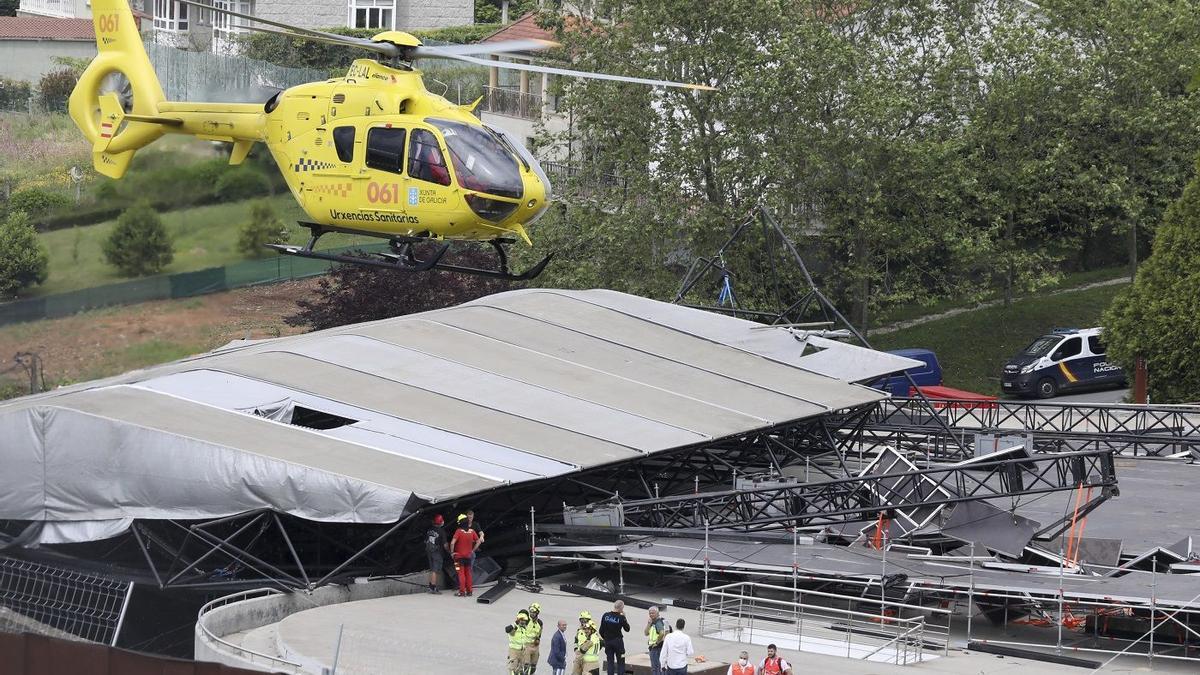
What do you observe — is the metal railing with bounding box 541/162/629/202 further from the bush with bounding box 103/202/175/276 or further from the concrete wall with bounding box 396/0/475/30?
the concrete wall with bounding box 396/0/475/30

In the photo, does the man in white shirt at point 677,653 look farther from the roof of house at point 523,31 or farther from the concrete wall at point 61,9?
the concrete wall at point 61,9

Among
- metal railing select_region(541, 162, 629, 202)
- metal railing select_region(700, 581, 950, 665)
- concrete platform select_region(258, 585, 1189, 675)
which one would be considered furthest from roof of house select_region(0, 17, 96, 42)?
metal railing select_region(700, 581, 950, 665)

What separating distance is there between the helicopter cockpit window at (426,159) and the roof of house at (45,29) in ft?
179

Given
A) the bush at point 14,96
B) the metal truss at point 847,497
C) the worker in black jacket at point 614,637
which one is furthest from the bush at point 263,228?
the worker in black jacket at point 614,637

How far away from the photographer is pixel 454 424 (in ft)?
109

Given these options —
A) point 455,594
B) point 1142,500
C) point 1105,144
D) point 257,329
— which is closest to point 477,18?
point 257,329

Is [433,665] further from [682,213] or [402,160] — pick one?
[682,213]

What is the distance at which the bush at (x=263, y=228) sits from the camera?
62562 mm

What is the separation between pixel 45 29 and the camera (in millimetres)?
83500

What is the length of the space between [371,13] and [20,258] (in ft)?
114

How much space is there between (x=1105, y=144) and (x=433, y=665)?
42544 millimetres

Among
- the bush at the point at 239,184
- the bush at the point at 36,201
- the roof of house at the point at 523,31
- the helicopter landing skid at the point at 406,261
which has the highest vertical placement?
the roof of house at the point at 523,31

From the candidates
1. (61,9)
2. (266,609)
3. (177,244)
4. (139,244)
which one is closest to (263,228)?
(177,244)

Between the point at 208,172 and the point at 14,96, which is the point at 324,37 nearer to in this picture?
the point at 208,172
